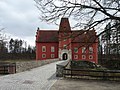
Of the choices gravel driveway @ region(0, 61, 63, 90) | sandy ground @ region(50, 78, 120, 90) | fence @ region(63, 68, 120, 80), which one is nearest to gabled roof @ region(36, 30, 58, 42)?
fence @ region(63, 68, 120, 80)

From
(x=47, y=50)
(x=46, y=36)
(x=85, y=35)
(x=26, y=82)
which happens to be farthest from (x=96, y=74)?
(x=46, y=36)

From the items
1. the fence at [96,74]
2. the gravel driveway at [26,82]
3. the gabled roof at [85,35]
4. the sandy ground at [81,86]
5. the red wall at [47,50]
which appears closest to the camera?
the gabled roof at [85,35]

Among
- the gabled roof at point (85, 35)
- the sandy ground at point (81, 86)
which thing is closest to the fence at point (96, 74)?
the sandy ground at point (81, 86)

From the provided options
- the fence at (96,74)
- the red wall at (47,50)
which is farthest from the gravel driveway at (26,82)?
the red wall at (47,50)

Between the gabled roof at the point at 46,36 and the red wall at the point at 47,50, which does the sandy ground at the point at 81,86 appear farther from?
the gabled roof at the point at 46,36

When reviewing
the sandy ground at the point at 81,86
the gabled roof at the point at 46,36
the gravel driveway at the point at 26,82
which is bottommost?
the sandy ground at the point at 81,86

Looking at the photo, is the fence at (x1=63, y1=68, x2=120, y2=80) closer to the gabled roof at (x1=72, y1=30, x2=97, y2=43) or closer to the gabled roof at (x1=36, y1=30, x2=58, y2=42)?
the gabled roof at (x1=72, y1=30, x2=97, y2=43)

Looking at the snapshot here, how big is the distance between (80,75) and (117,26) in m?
7.16

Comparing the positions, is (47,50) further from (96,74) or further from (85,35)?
(85,35)

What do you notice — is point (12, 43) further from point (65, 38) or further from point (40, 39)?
point (65, 38)

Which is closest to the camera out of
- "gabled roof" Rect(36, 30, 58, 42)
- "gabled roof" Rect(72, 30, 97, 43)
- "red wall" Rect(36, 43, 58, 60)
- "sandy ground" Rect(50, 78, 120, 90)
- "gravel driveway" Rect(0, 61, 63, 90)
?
"gabled roof" Rect(72, 30, 97, 43)

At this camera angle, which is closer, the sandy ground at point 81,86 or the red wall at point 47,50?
the sandy ground at point 81,86

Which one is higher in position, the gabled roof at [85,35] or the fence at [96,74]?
the gabled roof at [85,35]

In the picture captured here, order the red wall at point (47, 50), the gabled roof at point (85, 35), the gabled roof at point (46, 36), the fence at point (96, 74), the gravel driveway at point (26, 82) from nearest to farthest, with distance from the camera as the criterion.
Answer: the gabled roof at point (85, 35)
the gravel driveway at point (26, 82)
the fence at point (96, 74)
the red wall at point (47, 50)
the gabled roof at point (46, 36)
